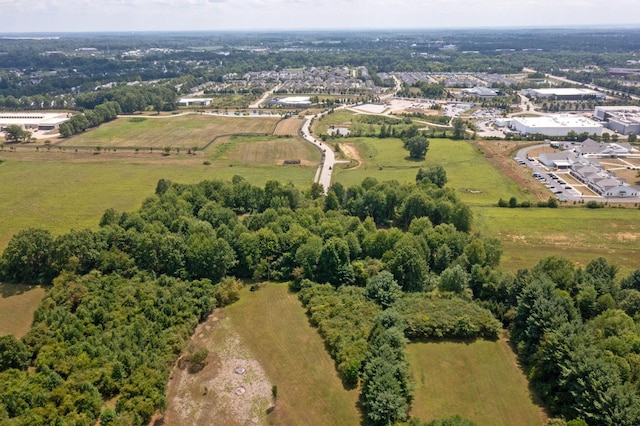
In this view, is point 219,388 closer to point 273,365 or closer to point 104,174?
point 273,365

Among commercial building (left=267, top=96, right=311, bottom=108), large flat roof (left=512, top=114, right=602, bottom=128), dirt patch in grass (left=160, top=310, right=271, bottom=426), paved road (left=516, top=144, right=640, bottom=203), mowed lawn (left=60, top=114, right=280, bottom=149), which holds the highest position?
commercial building (left=267, top=96, right=311, bottom=108)

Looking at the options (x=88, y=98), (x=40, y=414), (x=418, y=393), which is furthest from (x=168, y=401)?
(x=88, y=98)

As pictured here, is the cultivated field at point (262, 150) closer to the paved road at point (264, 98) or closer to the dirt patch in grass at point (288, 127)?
the dirt patch in grass at point (288, 127)

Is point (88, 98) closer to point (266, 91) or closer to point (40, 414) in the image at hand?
point (266, 91)

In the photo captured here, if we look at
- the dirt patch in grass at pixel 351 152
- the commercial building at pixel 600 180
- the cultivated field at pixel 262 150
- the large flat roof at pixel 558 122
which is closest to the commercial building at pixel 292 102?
the cultivated field at pixel 262 150

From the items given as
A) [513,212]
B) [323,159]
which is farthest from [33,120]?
[513,212]

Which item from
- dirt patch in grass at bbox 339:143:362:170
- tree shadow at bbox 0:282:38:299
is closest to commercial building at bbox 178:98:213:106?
dirt patch in grass at bbox 339:143:362:170

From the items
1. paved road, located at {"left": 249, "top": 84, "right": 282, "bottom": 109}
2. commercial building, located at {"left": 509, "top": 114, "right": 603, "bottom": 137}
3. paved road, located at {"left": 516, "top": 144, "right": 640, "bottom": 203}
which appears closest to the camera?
paved road, located at {"left": 516, "top": 144, "right": 640, "bottom": 203}

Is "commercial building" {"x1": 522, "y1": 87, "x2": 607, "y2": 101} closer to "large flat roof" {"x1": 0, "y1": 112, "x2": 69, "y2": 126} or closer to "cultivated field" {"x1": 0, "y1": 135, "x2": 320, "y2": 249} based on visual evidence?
"cultivated field" {"x1": 0, "y1": 135, "x2": 320, "y2": 249}
